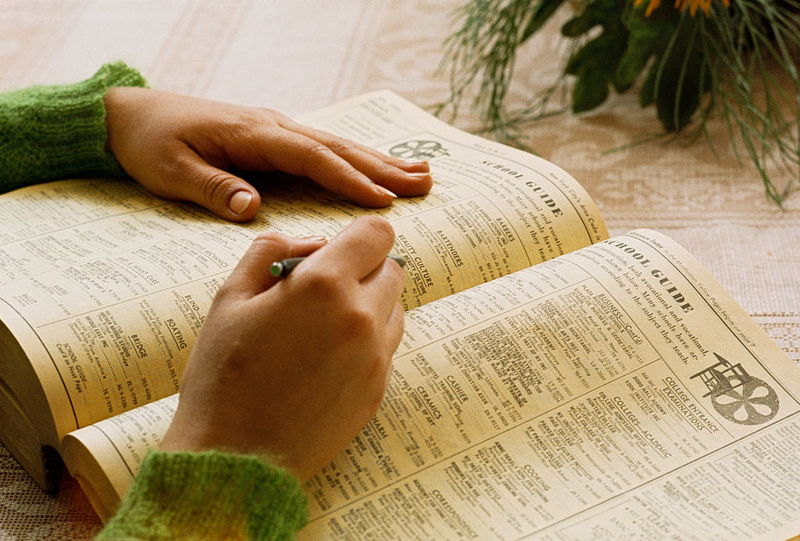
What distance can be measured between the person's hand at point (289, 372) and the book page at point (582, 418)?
33mm

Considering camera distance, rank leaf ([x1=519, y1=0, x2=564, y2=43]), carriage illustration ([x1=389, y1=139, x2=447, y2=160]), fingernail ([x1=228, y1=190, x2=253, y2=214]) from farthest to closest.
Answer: leaf ([x1=519, y1=0, x2=564, y2=43]), carriage illustration ([x1=389, y1=139, x2=447, y2=160]), fingernail ([x1=228, y1=190, x2=253, y2=214])

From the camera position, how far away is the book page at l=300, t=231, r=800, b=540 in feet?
1.25

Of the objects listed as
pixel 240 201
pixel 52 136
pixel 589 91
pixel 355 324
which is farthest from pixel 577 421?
pixel 589 91

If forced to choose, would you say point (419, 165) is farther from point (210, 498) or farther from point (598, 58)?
point (598, 58)

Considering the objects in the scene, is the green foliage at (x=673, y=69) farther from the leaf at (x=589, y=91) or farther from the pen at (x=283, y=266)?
the pen at (x=283, y=266)

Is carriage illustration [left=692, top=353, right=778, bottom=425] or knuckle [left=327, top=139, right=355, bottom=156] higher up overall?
knuckle [left=327, top=139, right=355, bottom=156]

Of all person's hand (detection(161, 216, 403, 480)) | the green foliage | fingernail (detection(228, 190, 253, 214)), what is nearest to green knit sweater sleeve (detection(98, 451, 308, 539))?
person's hand (detection(161, 216, 403, 480))

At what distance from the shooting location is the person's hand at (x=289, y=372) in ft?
1.20

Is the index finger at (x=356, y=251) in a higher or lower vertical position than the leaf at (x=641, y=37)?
higher

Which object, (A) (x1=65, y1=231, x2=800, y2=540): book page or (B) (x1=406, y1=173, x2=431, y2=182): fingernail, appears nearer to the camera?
(A) (x1=65, y1=231, x2=800, y2=540): book page

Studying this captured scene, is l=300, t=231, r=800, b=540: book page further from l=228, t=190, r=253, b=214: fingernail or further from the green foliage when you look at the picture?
the green foliage

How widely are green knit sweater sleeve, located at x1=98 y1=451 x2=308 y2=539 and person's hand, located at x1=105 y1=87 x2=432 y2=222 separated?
9.5 inches

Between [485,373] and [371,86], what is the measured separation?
64cm

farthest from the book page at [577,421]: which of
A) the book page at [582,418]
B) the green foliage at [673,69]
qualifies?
the green foliage at [673,69]
